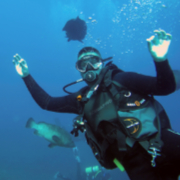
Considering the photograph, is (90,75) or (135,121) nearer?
(135,121)

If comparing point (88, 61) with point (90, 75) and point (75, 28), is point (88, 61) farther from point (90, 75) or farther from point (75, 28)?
point (75, 28)

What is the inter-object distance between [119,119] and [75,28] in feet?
23.6

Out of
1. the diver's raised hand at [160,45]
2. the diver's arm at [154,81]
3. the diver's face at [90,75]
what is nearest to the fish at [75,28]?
the diver's face at [90,75]

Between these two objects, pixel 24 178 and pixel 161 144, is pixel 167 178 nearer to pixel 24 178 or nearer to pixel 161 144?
pixel 161 144

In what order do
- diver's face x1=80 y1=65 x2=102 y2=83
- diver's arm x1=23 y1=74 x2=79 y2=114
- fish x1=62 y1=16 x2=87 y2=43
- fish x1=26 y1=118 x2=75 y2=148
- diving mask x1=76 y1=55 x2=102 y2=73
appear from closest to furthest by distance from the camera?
1. diver's face x1=80 y1=65 x2=102 y2=83
2. diving mask x1=76 y1=55 x2=102 y2=73
3. diver's arm x1=23 y1=74 x2=79 y2=114
4. fish x1=26 y1=118 x2=75 y2=148
5. fish x1=62 y1=16 x2=87 y2=43

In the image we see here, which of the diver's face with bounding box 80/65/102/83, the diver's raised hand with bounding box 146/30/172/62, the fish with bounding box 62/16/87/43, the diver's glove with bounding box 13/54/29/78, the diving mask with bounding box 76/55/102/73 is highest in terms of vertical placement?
the fish with bounding box 62/16/87/43

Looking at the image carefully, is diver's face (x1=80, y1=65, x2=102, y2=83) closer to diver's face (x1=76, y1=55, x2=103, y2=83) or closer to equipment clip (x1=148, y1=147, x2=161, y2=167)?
diver's face (x1=76, y1=55, x2=103, y2=83)

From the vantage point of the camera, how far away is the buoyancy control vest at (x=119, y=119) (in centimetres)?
202

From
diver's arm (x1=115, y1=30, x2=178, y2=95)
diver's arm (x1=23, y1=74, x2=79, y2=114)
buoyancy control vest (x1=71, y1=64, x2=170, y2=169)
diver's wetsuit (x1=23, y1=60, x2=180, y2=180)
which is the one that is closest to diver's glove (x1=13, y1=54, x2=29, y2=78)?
diver's arm (x1=23, y1=74, x2=79, y2=114)

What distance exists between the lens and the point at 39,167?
20.3 metres

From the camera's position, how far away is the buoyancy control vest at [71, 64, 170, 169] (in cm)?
202

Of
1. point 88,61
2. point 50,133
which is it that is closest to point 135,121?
point 88,61

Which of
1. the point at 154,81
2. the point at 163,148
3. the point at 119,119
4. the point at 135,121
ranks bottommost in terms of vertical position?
the point at 163,148

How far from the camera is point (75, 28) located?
8.10 meters
